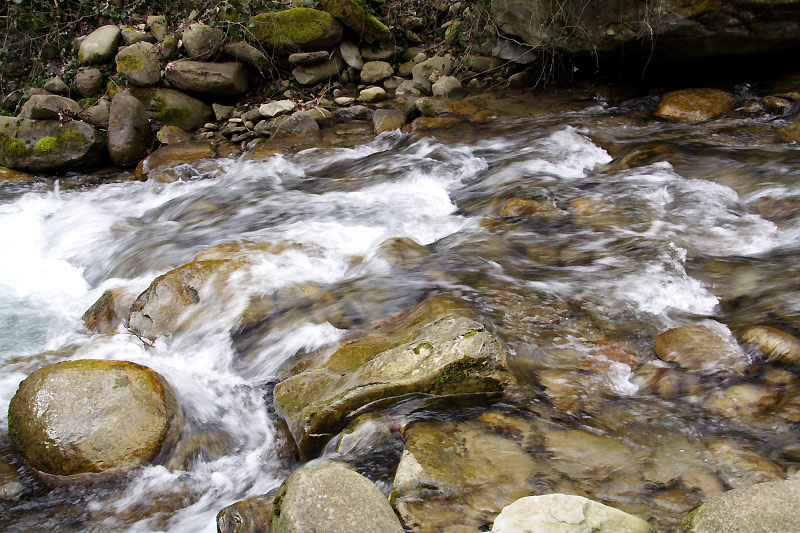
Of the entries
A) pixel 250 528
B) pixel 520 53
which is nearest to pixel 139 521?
pixel 250 528

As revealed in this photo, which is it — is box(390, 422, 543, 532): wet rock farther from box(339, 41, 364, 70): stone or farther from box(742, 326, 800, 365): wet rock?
box(339, 41, 364, 70): stone

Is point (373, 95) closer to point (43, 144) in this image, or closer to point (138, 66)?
point (138, 66)

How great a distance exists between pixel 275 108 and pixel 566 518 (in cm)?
922

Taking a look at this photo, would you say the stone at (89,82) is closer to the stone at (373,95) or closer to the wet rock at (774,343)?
the stone at (373,95)

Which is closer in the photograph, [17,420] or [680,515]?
[680,515]

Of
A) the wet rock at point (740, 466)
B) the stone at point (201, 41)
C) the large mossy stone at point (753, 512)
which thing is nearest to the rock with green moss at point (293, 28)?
the stone at point (201, 41)

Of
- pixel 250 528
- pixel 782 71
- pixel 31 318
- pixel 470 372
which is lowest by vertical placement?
pixel 31 318

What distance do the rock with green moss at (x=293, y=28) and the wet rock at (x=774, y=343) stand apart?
30.5 ft

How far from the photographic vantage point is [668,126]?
25.2 feet

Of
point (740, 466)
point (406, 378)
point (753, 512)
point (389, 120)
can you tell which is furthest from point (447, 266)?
point (389, 120)

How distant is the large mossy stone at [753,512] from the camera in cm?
178

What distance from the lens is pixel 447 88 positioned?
390 inches

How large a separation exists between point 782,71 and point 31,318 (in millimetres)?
9721

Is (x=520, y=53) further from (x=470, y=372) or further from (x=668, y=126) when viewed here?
(x=470, y=372)
